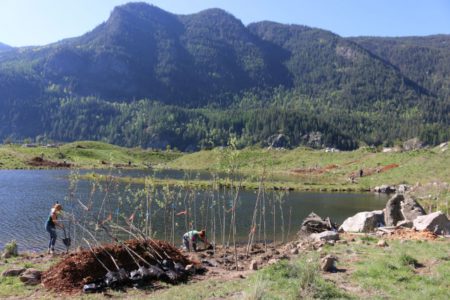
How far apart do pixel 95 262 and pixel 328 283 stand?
32.0 ft

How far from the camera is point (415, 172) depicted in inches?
3344

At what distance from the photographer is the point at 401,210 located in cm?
3503

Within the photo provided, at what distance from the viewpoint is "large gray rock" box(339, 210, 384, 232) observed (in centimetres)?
3316

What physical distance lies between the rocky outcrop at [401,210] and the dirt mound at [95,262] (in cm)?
2061

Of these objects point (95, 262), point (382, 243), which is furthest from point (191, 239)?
point (382, 243)

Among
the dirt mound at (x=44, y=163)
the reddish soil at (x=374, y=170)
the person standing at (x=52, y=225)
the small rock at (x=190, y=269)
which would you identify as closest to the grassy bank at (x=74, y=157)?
the dirt mound at (x=44, y=163)

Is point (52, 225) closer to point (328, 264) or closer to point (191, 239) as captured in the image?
point (191, 239)

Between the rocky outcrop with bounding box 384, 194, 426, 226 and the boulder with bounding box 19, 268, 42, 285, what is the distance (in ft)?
87.3

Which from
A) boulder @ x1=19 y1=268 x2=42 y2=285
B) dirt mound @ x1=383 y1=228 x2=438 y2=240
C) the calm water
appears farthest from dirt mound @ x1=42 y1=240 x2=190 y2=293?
dirt mound @ x1=383 y1=228 x2=438 y2=240

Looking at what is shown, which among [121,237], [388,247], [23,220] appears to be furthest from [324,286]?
[23,220]

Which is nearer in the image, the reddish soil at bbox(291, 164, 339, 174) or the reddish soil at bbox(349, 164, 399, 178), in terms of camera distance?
the reddish soil at bbox(349, 164, 399, 178)

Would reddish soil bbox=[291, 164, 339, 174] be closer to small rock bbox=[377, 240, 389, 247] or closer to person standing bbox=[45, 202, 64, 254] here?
small rock bbox=[377, 240, 389, 247]

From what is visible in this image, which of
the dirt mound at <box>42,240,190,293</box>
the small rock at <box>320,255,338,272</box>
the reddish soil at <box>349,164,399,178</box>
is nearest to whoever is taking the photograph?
the dirt mound at <box>42,240,190,293</box>

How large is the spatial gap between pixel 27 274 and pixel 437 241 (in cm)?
2106
